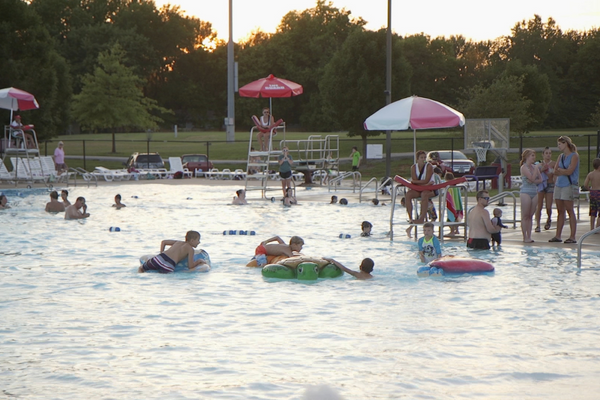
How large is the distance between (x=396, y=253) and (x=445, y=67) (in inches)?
2836

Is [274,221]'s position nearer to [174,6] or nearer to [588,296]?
[588,296]

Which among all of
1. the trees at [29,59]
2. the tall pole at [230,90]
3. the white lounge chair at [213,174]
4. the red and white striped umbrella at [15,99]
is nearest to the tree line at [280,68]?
the trees at [29,59]

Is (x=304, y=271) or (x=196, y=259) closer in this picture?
(x=304, y=271)

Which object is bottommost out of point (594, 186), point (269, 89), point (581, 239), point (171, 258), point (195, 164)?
point (171, 258)

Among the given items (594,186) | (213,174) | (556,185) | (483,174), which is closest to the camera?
(594,186)

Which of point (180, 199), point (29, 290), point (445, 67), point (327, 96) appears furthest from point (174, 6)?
point (29, 290)

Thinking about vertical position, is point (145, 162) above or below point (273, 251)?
above

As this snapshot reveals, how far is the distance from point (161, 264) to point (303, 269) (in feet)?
6.99

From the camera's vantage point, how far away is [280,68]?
8744 cm

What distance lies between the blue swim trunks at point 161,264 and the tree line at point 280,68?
29.4 metres

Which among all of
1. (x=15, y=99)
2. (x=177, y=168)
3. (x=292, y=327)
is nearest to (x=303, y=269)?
(x=292, y=327)

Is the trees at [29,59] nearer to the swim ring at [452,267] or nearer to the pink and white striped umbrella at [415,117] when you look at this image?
the pink and white striped umbrella at [415,117]

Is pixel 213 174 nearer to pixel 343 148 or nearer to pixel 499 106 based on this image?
pixel 343 148

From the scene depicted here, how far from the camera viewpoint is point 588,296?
9438mm
